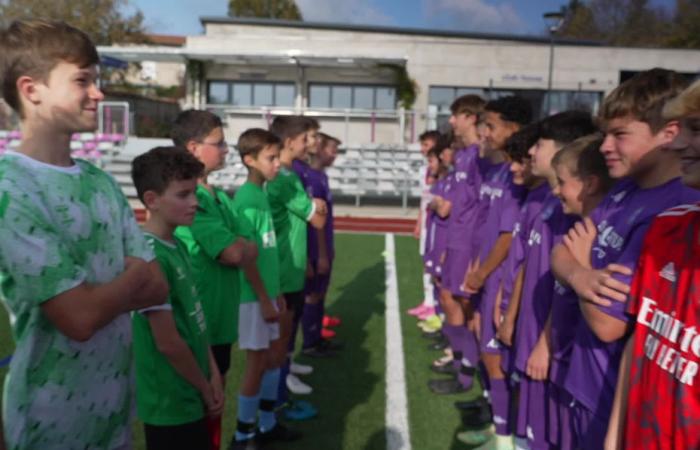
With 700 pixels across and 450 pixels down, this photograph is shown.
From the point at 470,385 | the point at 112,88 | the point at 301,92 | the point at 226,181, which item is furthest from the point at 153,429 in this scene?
the point at 112,88

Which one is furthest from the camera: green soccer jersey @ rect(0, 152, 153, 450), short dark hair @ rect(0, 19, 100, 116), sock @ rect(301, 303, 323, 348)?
sock @ rect(301, 303, 323, 348)

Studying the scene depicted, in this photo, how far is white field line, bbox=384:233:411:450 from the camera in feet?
12.8

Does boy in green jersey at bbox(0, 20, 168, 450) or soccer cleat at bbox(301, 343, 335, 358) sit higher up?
boy in green jersey at bbox(0, 20, 168, 450)

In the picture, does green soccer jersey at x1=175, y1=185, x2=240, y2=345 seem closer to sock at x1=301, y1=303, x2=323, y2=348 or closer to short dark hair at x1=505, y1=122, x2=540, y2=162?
short dark hair at x1=505, y1=122, x2=540, y2=162

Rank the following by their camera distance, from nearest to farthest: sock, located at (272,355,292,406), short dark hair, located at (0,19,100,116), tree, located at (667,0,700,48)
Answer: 1. short dark hair, located at (0,19,100,116)
2. sock, located at (272,355,292,406)
3. tree, located at (667,0,700,48)

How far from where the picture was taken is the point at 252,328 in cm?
343

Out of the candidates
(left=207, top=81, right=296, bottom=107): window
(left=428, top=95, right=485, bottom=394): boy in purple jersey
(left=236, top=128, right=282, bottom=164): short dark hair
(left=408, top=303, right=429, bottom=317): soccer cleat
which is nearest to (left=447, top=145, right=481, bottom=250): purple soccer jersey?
(left=428, top=95, right=485, bottom=394): boy in purple jersey

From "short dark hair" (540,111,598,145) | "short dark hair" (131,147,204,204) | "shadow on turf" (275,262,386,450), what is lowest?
"shadow on turf" (275,262,386,450)

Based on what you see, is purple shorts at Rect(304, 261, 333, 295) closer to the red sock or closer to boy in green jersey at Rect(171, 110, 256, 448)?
boy in green jersey at Rect(171, 110, 256, 448)

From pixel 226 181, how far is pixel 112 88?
1886 centimetres

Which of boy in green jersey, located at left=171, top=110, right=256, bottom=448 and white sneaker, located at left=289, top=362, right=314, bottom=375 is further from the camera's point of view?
white sneaker, located at left=289, top=362, right=314, bottom=375

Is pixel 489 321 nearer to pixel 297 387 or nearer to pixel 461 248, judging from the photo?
pixel 461 248

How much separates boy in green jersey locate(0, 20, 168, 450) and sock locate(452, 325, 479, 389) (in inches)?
135

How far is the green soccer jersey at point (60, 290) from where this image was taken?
5.17ft
